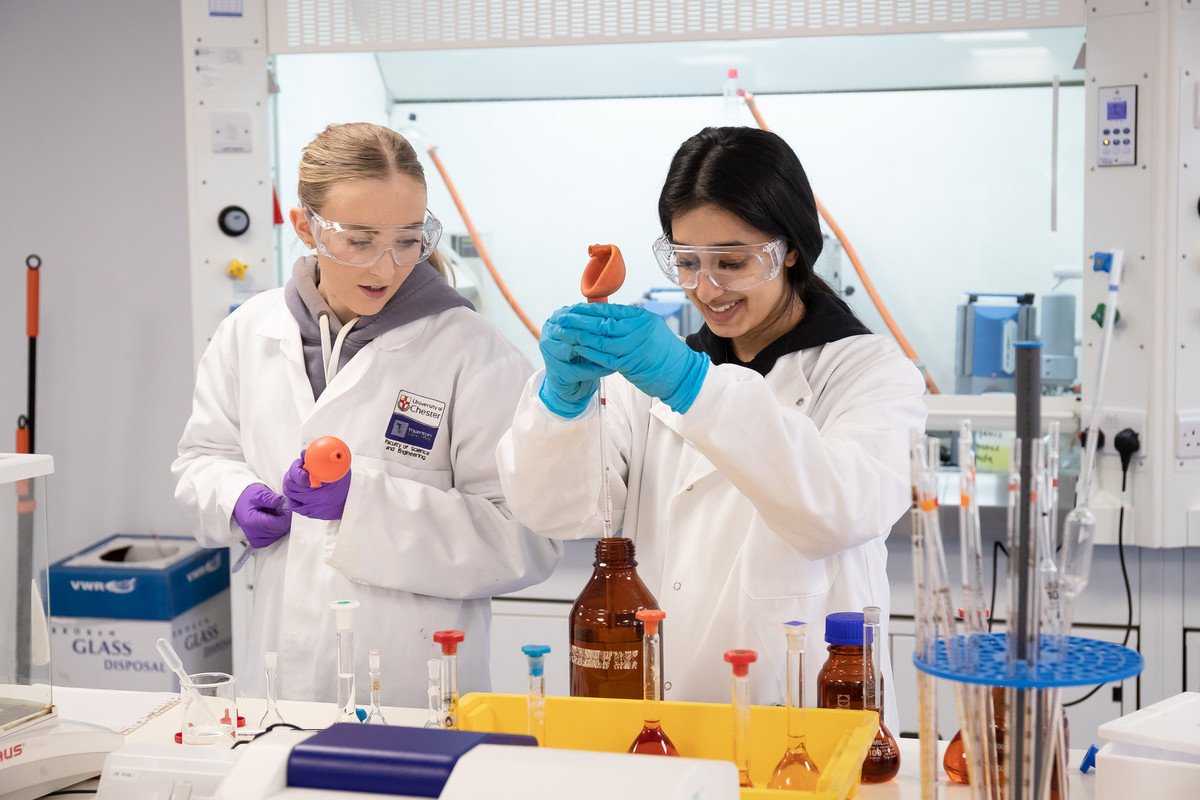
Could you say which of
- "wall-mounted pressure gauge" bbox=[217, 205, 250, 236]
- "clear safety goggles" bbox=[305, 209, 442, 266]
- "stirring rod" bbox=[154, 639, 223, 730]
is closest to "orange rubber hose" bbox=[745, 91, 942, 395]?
"wall-mounted pressure gauge" bbox=[217, 205, 250, 236]

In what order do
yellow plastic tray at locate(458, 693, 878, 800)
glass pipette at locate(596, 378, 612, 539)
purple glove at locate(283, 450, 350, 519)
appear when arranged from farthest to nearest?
1. purple glove at locate(283, 450, 350, 519)
2. glass pipette at locate(596, 378, 612, 539)
3. yellow plastic tray at locate(458, 693, 878, 800)

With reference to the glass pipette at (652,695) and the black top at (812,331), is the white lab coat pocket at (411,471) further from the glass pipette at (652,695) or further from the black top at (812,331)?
the glass pipette at (652,695)

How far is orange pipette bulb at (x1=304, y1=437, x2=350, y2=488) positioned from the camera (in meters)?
1.65

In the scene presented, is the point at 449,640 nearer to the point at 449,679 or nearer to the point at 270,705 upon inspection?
the point at 449,679

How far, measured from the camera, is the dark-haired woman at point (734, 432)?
1.36 meters

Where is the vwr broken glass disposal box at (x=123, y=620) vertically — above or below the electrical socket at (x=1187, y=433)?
below

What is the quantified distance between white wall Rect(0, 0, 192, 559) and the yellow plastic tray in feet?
9.36

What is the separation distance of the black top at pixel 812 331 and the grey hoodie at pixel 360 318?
0.51 meters

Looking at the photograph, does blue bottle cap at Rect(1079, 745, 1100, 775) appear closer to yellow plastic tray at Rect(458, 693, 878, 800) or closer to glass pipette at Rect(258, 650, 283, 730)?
yellow plastic tray at Rect(458, 693, 878, 800)

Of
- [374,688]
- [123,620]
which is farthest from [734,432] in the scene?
[123,620]

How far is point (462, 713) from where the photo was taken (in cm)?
126

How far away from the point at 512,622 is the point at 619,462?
1.59m

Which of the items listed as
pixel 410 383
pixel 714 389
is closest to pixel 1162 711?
pixel 714 389

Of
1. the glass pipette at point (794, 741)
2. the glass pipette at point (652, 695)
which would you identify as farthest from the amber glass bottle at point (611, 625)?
the glass pipette at point (794, 741)
